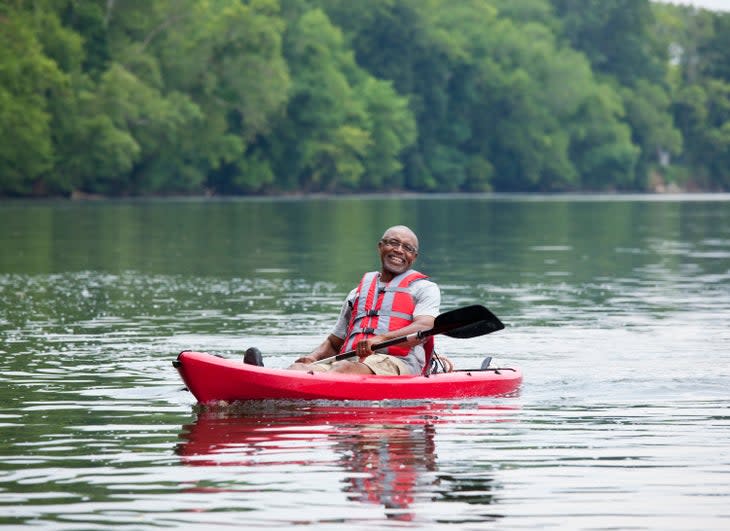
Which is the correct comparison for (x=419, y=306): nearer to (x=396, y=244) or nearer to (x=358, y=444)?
(x=396, y=244)

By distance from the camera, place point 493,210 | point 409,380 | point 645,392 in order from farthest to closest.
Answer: point 493,210
point 645,392
point 409,380

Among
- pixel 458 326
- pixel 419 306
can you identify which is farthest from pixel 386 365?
pixel 458 326

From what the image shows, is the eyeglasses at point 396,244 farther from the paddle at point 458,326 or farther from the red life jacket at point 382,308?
the paddle at point 458,326

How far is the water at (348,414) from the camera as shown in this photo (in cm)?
905

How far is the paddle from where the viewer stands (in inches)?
512

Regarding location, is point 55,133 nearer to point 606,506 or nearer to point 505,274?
point 505,274

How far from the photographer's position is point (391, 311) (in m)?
13.3

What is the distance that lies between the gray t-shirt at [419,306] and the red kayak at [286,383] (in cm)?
19

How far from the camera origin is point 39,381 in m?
14.6

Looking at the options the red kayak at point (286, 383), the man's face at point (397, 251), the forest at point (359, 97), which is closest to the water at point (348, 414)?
the red kayak at point (286, 383)

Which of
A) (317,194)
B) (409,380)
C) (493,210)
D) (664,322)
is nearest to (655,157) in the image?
(317,194)

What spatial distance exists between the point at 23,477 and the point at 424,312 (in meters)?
4.21

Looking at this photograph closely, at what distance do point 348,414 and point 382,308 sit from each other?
40.7 inches

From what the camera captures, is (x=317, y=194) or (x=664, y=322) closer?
(x=664, y=322)
